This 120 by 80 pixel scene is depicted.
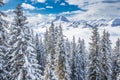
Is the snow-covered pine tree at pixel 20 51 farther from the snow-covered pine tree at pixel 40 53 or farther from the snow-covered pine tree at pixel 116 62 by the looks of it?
the snow-covered pine tree at pixel 40 53

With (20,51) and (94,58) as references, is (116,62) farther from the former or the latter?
(20,51)

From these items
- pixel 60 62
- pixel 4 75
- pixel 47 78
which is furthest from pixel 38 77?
pixel 60 62

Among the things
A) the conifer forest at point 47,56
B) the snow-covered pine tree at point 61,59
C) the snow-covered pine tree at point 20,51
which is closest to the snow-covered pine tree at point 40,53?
the conifer forest at point 47,56

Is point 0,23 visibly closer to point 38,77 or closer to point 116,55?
point 38,77

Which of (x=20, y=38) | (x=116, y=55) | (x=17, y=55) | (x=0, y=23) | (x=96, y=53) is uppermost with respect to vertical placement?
(x=0, y=23)

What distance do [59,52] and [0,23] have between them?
70.7ft

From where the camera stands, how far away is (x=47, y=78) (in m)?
40.3

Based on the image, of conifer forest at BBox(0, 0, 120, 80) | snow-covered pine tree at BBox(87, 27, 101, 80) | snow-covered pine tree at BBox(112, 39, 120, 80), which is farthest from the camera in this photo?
snow-covered pine tree at BBox(112, 39, 120, 80)

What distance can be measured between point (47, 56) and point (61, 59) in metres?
2.70

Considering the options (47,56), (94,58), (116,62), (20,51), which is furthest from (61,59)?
(116,62)

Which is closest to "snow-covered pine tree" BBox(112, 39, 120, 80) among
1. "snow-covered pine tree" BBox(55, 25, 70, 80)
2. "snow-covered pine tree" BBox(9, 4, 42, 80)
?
"snow-covered pine tree" BBox(55, 25, 70, 80)

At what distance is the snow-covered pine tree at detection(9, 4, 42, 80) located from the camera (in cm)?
2462

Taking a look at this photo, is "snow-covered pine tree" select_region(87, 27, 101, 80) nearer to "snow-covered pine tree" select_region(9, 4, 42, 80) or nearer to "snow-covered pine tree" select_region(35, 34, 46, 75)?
"snow-covered pine tree" select_region(9, 4, 42, 80)

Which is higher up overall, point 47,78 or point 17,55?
point 17,55
